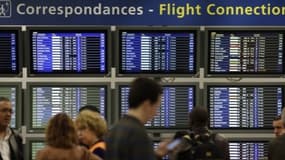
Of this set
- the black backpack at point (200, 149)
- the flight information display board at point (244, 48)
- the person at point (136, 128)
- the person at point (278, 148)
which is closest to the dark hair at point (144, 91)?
the person at point (136, 128)

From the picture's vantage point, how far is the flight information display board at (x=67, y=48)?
5.22 meters

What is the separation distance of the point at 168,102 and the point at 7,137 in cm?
153

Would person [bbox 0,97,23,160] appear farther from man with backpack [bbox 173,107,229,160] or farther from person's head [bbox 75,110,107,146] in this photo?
man with backpack [bbox 173,107,229,160]

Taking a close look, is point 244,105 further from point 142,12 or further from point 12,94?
point 12,94

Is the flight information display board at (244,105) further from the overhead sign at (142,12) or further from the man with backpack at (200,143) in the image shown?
the man with backpack at (200,143)

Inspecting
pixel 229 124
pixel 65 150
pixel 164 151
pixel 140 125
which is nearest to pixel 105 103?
pixel 229 124

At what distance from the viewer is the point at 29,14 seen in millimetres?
5230

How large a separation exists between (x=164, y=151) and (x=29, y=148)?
2.33 m

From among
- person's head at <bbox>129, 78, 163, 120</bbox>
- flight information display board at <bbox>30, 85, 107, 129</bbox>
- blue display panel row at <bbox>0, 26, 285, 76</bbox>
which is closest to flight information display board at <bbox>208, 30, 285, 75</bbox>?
blue display panel row at <bbox>0, 26, 285, 76</bbox>

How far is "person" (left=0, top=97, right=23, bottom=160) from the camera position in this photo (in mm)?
4906

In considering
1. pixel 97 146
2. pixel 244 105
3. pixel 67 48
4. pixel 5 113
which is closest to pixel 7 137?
pixel 5 113

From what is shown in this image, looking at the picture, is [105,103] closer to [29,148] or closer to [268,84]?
[29,148]

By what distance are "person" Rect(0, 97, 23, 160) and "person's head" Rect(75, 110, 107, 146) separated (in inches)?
39.3

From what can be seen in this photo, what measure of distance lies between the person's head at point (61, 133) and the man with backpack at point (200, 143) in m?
0.75
